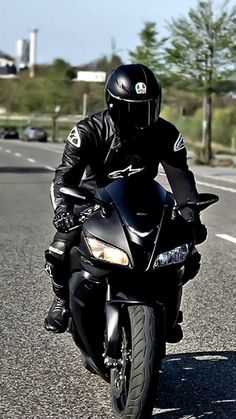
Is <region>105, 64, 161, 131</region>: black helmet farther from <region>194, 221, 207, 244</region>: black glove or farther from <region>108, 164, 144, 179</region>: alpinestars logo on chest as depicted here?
<region>194, 221, 207, 244</region>: black glove

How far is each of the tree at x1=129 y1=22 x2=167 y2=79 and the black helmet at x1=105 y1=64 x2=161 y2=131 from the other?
31886 mm

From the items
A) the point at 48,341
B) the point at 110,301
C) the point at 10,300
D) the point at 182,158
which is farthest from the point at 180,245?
the point at 10,300

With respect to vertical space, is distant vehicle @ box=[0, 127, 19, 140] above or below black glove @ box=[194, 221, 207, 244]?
below

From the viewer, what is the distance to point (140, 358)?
4.01 metres

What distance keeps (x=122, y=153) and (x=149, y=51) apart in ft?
119

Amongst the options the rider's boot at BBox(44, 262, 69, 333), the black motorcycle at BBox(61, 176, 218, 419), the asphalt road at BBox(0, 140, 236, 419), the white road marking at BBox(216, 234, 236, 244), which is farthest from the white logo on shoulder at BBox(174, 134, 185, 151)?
the white road marking at BBox(216, 234, 236, 244)

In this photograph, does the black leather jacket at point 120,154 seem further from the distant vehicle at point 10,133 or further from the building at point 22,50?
the building at point 22,50

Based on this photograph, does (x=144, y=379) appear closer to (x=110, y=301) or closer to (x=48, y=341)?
(x=110, y=301)

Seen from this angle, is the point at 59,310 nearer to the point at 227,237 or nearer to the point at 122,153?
the point at 122,153

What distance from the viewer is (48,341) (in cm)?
619

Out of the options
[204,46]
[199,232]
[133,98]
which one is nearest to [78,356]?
[199,232]

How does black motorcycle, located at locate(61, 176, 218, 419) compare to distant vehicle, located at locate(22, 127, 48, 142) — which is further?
distant vehicle, located at locate(22, 127, 48, 142)

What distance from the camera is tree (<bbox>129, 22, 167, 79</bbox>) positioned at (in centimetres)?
3689

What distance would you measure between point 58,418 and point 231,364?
4.97 feet
